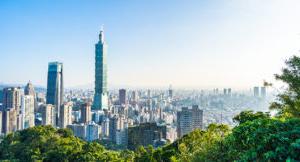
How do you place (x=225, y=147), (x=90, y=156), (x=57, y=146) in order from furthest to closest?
(x=57, y=146) < (x=90, y=156) < (x=225, y=147)

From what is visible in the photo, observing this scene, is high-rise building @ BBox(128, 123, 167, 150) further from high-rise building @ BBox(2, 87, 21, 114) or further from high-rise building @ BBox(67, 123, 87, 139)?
high-rise building @ BBox(2, 87, 21, 114)

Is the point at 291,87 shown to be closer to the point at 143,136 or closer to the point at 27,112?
the point at 143,136

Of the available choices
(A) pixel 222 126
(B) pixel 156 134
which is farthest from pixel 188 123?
(A) pixel 222 126

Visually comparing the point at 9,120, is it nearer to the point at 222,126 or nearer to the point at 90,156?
the point at 90,156

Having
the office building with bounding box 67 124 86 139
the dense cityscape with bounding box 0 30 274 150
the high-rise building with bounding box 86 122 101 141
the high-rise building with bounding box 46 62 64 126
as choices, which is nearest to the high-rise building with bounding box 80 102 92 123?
the dense cityscape with bounding box 0 30 274 150

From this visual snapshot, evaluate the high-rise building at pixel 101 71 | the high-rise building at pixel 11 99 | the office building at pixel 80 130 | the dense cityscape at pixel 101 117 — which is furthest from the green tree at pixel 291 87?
the high-rise building at pixel 101 71

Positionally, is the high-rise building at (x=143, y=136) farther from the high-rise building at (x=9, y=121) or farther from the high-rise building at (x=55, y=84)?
the high-rise building at (x=55, y=84)

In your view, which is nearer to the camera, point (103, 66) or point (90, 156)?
point (90, 156)
